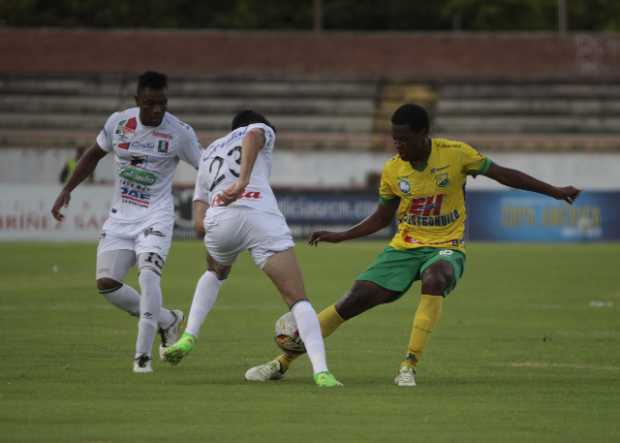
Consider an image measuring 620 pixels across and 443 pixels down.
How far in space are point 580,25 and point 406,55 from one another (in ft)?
54.6

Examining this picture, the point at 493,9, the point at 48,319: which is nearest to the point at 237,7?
the point at 493,9

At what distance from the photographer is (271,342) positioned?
13.6m

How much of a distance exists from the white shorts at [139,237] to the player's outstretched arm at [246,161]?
1507mm

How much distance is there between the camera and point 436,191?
10.3 meters

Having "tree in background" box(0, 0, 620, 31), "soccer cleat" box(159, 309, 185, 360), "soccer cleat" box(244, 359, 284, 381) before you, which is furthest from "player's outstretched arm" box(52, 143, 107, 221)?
"tree in background" box(0, 0, 620, 31)

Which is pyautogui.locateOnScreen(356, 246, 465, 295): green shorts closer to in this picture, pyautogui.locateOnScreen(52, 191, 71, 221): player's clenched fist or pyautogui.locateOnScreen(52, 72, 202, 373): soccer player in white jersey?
pyautogui.locateOnScreen(52, 72, 202, 373): soccer player in white jersey

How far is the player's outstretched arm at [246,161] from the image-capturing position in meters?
9.51

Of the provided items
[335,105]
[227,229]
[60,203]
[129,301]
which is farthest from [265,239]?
[335,105]

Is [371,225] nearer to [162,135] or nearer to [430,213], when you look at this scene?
[430,213]

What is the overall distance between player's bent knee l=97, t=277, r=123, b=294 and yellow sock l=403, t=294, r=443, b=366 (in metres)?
2.55

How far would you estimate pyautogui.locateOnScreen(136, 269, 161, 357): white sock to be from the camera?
1072cm

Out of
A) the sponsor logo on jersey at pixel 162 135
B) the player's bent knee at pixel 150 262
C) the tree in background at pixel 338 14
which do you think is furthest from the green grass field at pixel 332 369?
the tree in background at pixel 338 14

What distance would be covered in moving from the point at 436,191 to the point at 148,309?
2.34 m

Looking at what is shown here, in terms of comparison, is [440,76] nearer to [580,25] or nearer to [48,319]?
[580,25]
